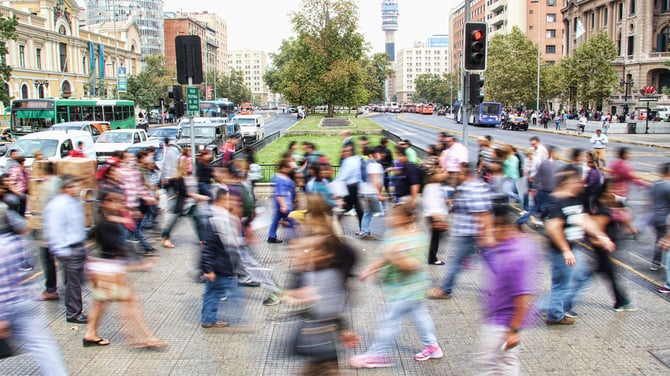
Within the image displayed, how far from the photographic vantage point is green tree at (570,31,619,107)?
5419cm

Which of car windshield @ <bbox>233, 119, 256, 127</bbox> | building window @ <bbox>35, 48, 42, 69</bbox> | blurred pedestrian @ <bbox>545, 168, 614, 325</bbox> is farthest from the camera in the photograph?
building window @ <bbox>35, 48, 42, 69</bbox>

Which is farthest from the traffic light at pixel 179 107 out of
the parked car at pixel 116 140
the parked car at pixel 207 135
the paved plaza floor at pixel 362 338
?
the parked car at pixel 207 135

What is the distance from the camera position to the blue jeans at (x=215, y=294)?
6.52 meters

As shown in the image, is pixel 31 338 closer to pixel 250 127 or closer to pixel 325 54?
pixel 250 127

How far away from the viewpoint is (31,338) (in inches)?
A: 190

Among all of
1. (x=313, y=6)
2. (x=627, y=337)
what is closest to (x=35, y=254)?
(x=627, y=337)

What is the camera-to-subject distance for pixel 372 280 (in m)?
8.66

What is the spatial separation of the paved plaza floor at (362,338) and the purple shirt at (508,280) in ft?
4.10

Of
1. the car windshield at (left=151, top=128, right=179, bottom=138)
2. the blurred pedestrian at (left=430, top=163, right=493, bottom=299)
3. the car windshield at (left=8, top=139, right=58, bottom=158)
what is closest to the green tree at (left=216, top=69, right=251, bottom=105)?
the car windshield at (left=151, top=128, right=179, bottom=138)

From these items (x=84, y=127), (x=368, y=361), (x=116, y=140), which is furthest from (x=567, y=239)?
(x=84, y=127)

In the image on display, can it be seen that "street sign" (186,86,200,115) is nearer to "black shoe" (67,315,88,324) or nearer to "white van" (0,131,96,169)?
"white van" (0,131,96,169)

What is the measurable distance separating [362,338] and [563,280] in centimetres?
235

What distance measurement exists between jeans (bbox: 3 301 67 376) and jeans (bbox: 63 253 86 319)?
1.68 meters

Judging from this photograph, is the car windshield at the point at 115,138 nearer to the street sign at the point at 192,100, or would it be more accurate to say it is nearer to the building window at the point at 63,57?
the street sign at the point at 192,100
